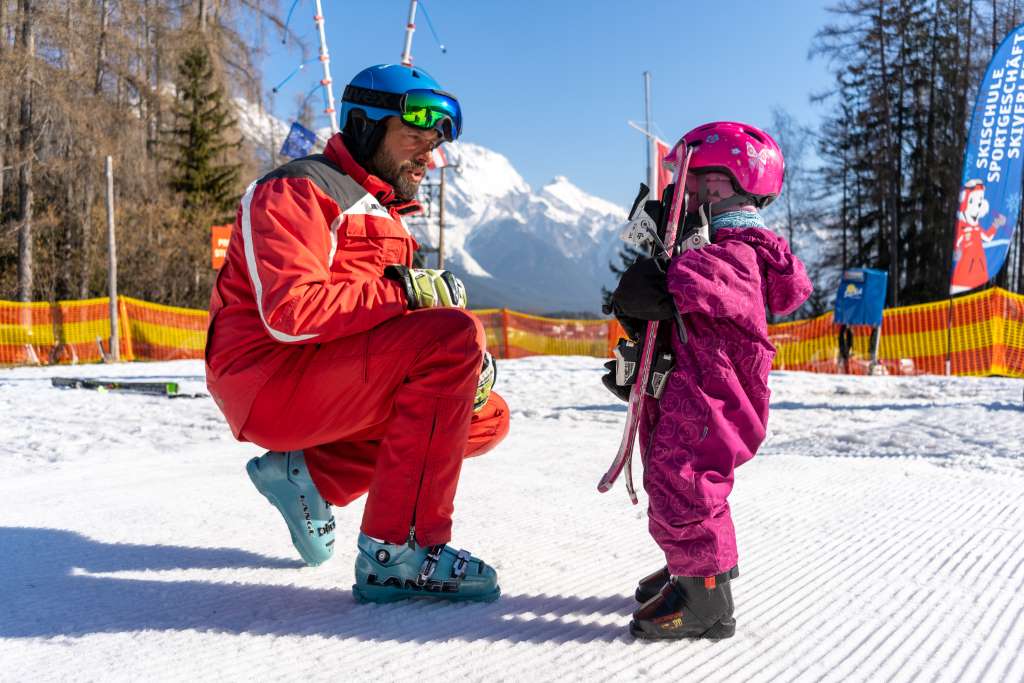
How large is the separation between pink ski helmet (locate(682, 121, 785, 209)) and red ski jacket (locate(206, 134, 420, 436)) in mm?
833

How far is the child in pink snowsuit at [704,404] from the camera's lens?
5.70 ft

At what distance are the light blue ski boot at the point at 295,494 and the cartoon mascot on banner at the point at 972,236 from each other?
32.8 ft

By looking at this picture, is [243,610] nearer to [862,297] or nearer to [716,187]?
[716,187]

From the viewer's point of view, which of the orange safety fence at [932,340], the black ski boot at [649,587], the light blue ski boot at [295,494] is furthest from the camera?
the orange safety fence at [932,340]

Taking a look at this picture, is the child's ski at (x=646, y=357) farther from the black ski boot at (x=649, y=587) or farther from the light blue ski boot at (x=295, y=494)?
the light blue ski boot at (x=295, y=494)

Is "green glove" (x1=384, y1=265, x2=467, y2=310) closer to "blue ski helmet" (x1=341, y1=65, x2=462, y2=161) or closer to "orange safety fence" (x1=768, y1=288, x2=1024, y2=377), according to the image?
"blue ski helmet" (x1=341, y1=65, x2=462, y2=161)

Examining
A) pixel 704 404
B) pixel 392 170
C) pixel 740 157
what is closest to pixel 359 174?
pixel 392 170

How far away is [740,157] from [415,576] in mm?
1350

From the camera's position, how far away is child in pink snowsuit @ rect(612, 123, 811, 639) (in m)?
1.74

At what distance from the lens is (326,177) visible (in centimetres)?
202

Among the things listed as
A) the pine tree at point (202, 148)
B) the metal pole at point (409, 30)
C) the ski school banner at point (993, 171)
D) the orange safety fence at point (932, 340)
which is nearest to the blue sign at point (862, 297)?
the orange safety fence at point (932, 340)

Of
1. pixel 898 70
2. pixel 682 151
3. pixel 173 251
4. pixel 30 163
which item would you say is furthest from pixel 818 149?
pixel 682 151

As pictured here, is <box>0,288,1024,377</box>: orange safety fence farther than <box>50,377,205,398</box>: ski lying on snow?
Yes

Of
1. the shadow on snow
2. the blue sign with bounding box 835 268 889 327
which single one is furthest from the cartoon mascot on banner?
the shadow on snow
